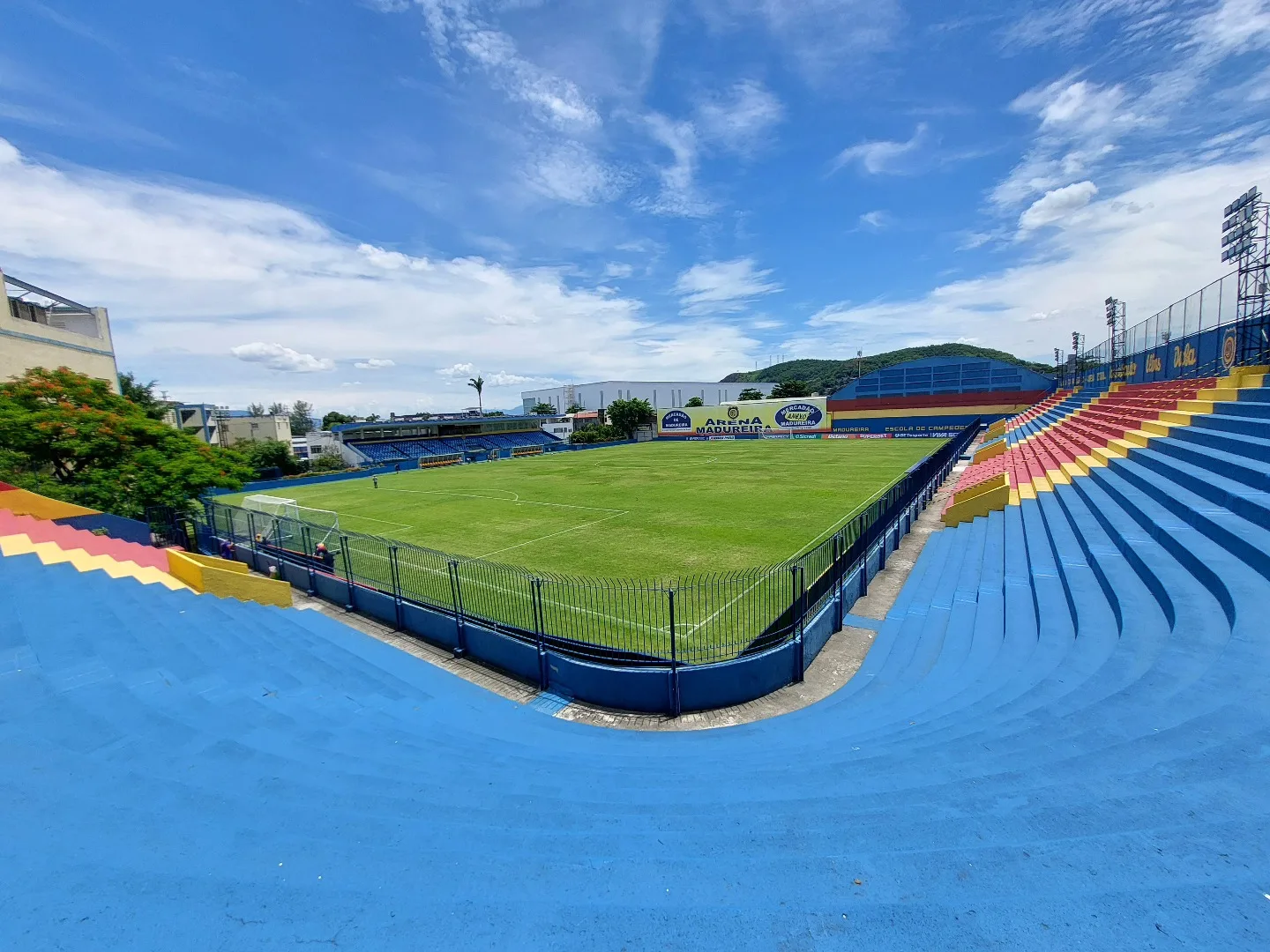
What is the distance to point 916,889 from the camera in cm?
287

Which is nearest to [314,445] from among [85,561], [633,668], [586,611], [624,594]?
[85,561]

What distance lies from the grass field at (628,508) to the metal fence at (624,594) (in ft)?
7.59

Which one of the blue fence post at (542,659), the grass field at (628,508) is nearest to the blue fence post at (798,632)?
the blue fence post at (542,659)

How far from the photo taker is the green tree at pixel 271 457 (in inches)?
1971

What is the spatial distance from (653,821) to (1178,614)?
623 cm

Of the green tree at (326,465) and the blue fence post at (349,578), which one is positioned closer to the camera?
the blue fence post at (349,578)

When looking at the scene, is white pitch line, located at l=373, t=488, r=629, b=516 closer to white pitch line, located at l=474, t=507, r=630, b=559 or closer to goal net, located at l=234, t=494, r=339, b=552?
white pitch line, located at l=474, t=507, r=630, b=559

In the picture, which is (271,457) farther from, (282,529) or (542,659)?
(542,659)

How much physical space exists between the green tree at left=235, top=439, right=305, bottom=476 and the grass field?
9538 millimetres

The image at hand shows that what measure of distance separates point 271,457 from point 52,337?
2601cm

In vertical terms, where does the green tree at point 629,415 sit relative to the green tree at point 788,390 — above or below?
below

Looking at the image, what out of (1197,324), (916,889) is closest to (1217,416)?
(1197,324)

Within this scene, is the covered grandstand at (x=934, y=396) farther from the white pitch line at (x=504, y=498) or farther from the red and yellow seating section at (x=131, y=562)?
the red and yellow seating section at (x=131, y=562)

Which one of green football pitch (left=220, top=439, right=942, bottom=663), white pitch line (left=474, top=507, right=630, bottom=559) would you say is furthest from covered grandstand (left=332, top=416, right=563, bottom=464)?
white pitch line (left=474, top=507, right=630, bottom=559)
